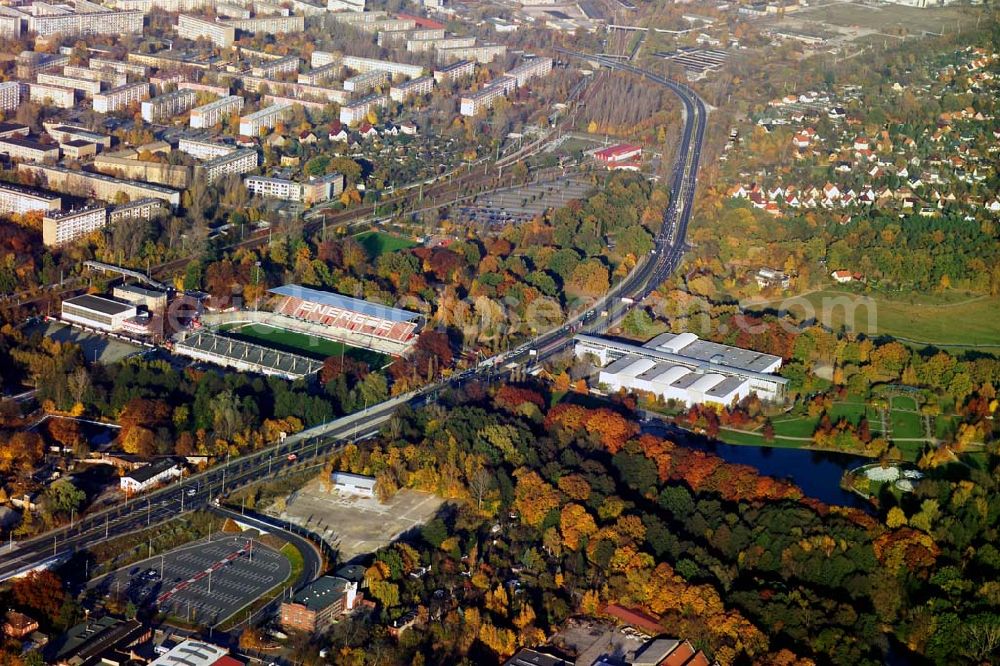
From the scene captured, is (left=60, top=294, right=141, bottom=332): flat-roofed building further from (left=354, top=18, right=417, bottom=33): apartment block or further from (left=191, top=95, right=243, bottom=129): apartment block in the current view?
(left=354, top=18, right=417, bottom=33): apartment block

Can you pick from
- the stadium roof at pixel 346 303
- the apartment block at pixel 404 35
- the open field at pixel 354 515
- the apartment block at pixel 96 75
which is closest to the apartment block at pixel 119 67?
the apartment block at pixel 96 75

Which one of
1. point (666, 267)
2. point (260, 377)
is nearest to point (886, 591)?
point (260, 377)

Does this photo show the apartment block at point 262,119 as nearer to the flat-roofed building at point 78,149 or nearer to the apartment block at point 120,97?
the apartment block at point 120,97

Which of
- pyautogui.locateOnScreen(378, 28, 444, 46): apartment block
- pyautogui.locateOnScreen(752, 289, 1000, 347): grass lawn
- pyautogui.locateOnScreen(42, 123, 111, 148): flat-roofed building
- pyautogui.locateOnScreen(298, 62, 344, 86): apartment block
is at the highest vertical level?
pyautogui.locateOnScreen(378, 28, 444, 46): apartment block

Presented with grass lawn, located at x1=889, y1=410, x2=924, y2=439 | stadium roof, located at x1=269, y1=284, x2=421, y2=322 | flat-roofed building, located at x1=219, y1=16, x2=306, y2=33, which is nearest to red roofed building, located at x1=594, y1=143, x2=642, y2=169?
stadium roof, located at x1=269, y1=284, x2=421, y2=322

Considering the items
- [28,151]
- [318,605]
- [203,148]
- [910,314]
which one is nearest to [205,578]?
[318,605]

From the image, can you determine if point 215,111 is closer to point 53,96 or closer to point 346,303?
point 53,96
